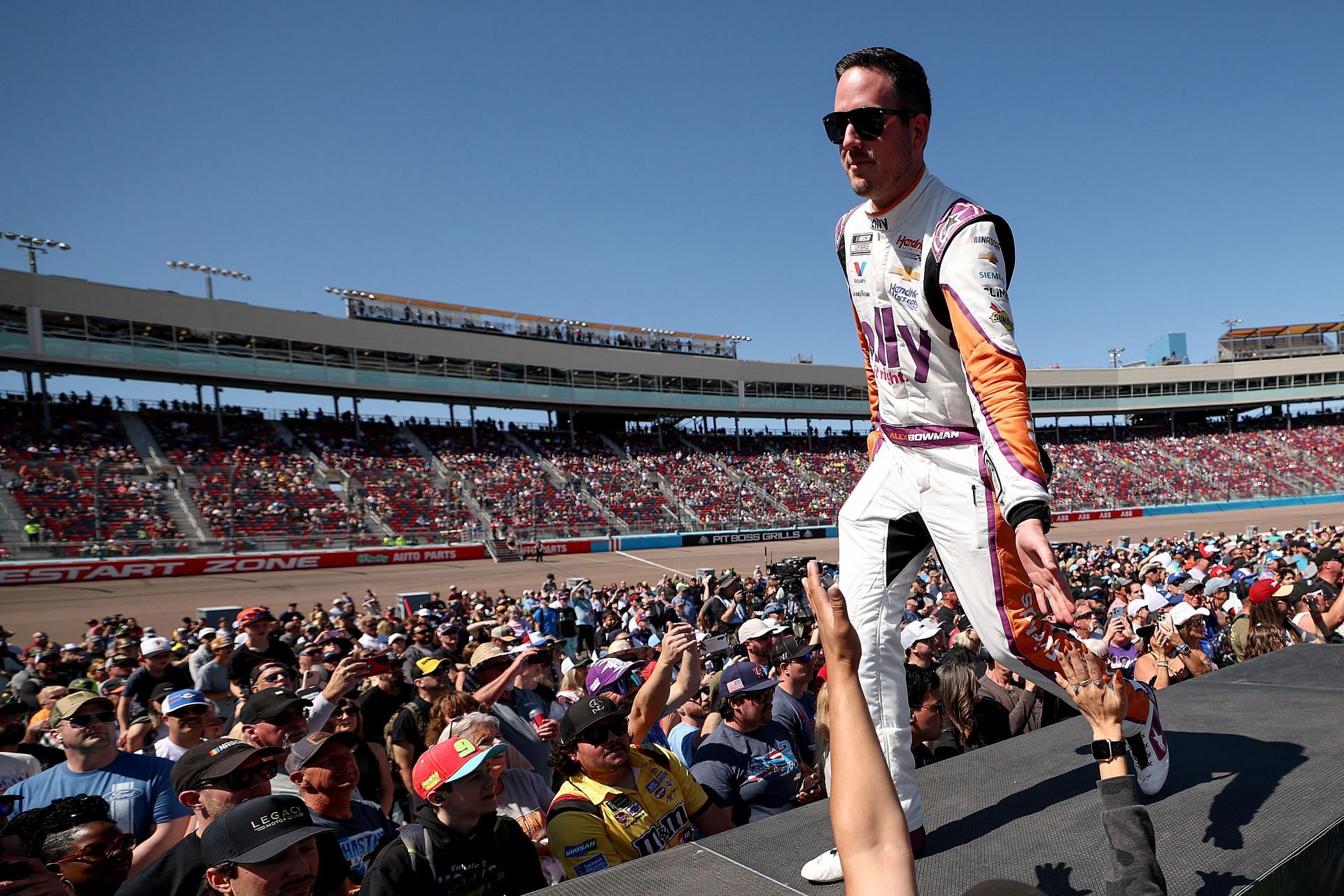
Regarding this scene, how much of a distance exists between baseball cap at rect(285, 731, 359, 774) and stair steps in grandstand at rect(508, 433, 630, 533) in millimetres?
31912

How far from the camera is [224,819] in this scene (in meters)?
2.21

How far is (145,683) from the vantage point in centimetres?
654

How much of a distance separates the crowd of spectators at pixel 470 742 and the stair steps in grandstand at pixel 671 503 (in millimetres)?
29286

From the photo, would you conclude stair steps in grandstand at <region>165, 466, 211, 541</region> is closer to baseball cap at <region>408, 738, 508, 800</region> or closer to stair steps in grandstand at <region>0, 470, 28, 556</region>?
stair steps in grandstand at <region>0, 470, 28, 556</region>

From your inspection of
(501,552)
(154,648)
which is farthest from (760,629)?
(501,552)

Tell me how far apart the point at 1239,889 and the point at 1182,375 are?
66.5 m

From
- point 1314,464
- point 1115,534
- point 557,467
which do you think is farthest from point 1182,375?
point 557,467

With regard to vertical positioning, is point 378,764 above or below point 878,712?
below

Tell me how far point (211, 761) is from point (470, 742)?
104 cm

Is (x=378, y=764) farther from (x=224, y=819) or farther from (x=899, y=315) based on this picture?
(x=899, y=315)

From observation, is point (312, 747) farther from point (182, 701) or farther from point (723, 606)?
point (723, 606)

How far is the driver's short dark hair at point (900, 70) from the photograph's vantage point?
219 centimetres

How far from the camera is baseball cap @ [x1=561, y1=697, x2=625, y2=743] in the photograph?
3068mm

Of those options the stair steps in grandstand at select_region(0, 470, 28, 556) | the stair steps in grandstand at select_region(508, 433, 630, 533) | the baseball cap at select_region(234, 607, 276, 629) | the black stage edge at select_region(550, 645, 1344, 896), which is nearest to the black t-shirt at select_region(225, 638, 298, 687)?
the baseball cap at select_region(234, 607, 276, 629)
